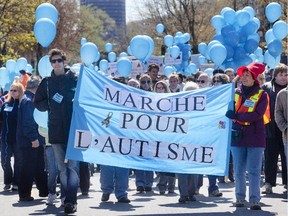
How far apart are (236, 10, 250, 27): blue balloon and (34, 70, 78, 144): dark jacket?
462 inches

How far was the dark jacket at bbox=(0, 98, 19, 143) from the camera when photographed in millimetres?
12422

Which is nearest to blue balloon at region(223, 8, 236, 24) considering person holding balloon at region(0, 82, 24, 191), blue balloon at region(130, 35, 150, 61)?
blue balloon at region(130, 35, 150, 61)

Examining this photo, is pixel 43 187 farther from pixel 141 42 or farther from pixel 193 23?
pixel 193 23

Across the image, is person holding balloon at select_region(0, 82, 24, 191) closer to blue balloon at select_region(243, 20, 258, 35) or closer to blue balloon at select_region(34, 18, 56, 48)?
blue balloon at select_region(34, 18, 56, 48)

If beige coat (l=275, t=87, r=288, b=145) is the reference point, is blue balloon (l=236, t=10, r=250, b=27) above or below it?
above

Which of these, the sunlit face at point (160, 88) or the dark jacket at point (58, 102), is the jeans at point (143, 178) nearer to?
the sunlit face at point (160, 88)

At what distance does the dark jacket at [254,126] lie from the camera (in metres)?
9.82

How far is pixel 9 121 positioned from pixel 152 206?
335 centimetres

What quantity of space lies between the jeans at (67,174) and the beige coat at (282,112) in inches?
119

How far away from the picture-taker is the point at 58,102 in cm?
984

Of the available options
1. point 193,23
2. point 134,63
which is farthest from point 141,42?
point 193,23

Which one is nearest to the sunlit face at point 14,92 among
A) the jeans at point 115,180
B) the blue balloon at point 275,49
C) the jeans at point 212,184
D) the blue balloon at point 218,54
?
the jeans at point 115,180

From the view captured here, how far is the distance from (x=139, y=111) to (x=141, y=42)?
709 centimetres

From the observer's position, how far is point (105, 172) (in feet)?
36.6
